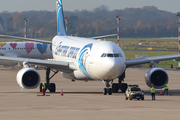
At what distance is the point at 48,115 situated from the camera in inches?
754

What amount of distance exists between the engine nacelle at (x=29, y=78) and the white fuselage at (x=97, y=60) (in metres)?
3.31

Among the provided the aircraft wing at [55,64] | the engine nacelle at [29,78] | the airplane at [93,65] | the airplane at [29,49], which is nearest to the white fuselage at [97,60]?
the airplane at [93,65]

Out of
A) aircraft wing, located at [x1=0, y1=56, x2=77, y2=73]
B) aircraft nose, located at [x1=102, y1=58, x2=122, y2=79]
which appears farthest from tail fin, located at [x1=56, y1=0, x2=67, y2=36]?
aircraft nose, located at [x1=102, y1=58, x2=122, y2=79]

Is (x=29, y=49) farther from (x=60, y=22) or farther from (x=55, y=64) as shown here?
(x=55, y=64)

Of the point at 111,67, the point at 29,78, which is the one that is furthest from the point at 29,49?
the point at 111,67

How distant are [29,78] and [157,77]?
10.9m

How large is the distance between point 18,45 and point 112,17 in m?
83.4

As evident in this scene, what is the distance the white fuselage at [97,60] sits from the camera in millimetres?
27570

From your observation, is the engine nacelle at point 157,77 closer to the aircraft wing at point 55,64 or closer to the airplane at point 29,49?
the aircraft wing at point 55,64

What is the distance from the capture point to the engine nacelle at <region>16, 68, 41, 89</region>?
31.1 meters

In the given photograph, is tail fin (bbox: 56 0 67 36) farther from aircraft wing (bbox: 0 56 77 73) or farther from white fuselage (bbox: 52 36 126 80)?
aircraft wing (bbox: 0 56 77 73)

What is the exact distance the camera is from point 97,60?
93.1ft

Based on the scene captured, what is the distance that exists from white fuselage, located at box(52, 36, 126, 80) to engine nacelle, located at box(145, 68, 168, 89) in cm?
434

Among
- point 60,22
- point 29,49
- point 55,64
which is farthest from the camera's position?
point 29,49
